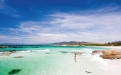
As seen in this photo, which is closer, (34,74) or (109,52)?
(34,74)

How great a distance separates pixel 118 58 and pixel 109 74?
12.6 m

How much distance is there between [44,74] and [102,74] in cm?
635

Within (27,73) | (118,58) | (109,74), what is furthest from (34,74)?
(118,58)

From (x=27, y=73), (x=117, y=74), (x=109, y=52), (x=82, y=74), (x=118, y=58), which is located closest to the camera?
(x=117, y=74)

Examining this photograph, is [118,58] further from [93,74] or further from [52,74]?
[52,74]

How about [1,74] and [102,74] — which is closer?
[102,74]

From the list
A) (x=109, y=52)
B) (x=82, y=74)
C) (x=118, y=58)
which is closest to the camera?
(x=82, y=74)

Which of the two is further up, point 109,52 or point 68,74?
point 109,52

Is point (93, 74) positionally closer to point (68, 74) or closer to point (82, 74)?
point (82, 74)

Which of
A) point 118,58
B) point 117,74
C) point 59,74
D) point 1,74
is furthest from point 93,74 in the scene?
point 118,58

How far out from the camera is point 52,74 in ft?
51.1

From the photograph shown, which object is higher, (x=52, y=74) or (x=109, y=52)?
(x=109, y=52)

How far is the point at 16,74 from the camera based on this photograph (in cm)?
1539

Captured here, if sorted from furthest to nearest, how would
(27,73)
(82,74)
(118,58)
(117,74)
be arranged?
(118,58)
(27,73)
(82,74)
(117,74)
